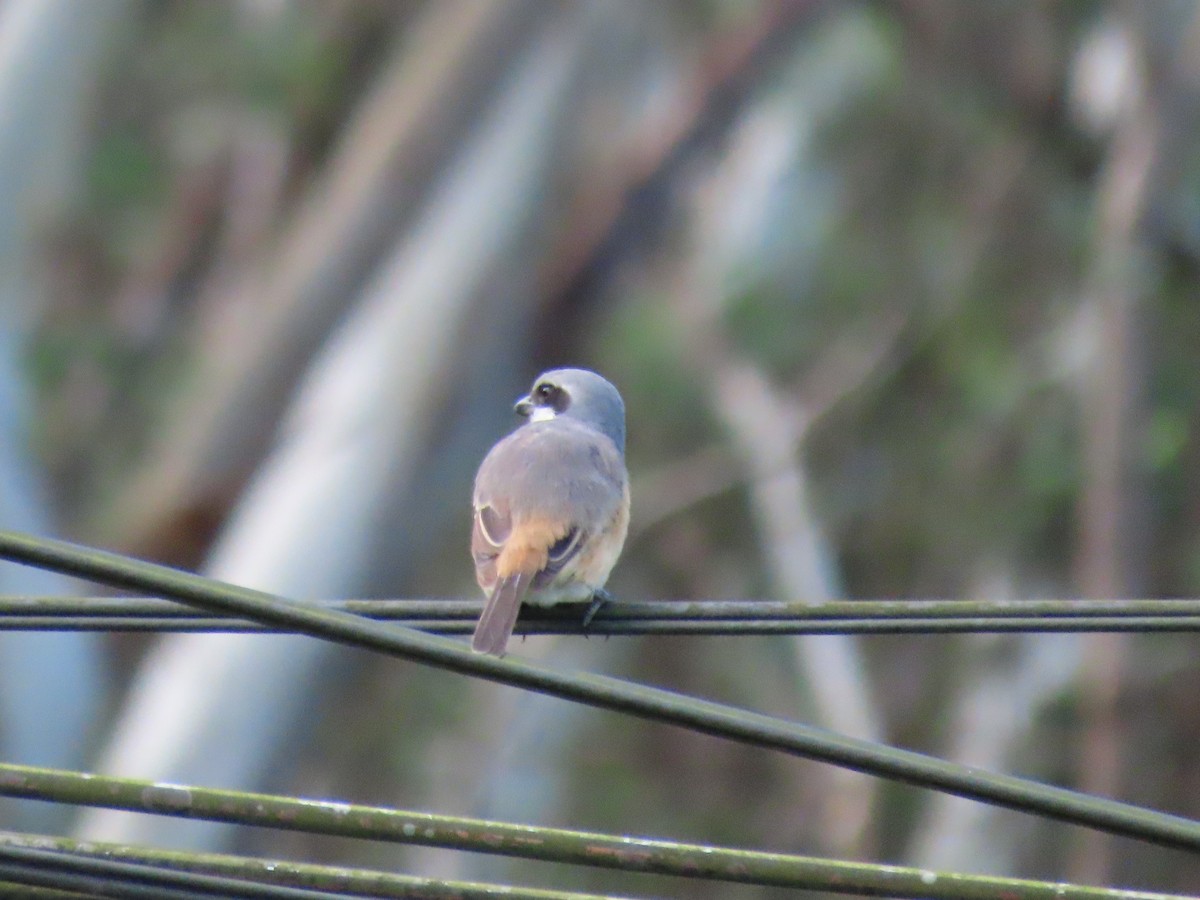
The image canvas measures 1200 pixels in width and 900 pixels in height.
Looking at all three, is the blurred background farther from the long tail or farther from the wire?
the wire

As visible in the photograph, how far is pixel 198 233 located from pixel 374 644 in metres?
15.7

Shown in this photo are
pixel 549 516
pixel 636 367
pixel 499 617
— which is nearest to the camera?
pixel 499 617

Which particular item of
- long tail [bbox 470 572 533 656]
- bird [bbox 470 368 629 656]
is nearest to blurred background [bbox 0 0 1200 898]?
bird [bbox 470 368 629 656]

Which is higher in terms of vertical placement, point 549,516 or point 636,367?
point 636,367

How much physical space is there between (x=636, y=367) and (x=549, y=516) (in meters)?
11.3

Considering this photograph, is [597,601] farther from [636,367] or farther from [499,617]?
[636,367]

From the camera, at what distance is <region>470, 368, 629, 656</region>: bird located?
5.45 meters

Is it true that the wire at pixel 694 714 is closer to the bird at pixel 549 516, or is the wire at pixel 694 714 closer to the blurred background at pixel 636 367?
the bird at pixel 549 516

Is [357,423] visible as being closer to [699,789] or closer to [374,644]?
[374,644]

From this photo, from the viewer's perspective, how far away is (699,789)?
1847 centimetres

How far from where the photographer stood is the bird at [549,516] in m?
5.45

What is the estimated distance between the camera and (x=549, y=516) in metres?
5.66

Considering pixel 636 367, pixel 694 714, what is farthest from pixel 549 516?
pixel 636 367

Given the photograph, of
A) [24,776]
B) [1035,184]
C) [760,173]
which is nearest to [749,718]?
[24,776]
